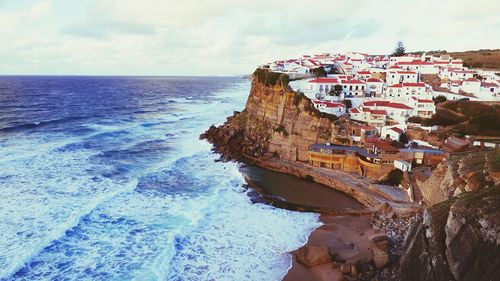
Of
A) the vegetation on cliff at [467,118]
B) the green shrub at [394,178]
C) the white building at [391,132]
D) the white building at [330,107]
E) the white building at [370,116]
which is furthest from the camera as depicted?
the white building at [330,107]

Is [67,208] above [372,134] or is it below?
below

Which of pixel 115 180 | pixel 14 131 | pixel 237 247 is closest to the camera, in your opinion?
pixel 237 247

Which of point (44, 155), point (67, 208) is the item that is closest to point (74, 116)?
point (44, 155)

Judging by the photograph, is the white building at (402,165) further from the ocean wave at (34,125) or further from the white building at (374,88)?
the ocean wave at (34,125)

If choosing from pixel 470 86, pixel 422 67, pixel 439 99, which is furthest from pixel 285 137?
pixel 422 67

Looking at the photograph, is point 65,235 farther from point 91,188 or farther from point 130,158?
point 130,158

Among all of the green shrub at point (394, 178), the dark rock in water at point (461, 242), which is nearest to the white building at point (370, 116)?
the green shrub at point (394, 178)

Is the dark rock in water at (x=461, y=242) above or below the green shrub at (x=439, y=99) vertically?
below
